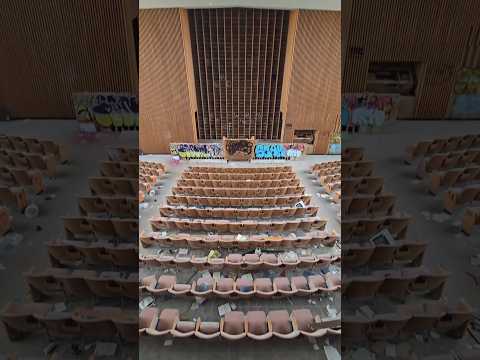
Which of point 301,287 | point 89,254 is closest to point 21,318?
point 89,254

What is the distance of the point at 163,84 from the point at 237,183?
556 centimetres

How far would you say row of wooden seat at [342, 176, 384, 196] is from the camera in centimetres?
560

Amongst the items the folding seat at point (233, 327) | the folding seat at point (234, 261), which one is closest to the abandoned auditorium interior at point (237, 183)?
the folding seat at point (233, 327)

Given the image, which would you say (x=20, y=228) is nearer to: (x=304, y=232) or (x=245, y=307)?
(x=245, y=307)

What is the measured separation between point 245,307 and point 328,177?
495 centimetres

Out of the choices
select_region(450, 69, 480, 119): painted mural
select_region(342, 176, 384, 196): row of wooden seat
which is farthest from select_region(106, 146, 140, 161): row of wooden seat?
select_region(450, 69, 480, 119): painted mural

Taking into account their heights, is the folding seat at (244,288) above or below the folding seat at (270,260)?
below

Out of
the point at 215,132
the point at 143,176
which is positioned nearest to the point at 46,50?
the point at 143,176

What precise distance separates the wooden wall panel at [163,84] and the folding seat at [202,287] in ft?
26.8

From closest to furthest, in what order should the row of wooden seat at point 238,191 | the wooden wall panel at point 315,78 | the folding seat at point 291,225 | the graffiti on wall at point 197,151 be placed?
the folding seat at point 291,225
the row of wooden seat at point 238,191
the wooden wall panel at point 315,78
the graffiti on wall at point 197,151

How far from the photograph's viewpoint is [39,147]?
691 centimetres

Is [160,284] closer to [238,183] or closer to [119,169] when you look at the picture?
[119,169]

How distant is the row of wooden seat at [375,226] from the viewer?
4.46 meters

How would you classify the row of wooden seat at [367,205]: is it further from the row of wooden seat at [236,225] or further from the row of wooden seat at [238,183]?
the row of wooden seat at [238,183]
